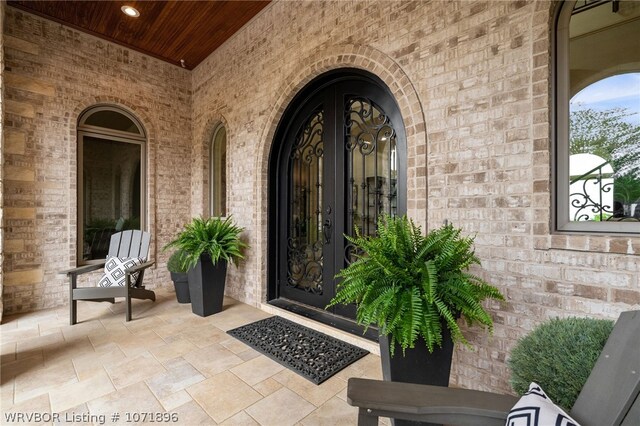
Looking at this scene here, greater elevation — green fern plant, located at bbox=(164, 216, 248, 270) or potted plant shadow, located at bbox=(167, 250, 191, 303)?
green fern plant, located at bbox=(164, 216, 248, 270)

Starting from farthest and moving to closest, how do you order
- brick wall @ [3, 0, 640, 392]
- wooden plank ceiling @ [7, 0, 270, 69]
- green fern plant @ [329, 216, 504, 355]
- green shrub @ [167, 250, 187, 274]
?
green shrub @ [167, 250, 187, 274], wooden plank ceiling @ [7, 0, 270, 69], brick wall @ [3, 0, 640, 392], green fern plant @ [329, 216, 504, 355]

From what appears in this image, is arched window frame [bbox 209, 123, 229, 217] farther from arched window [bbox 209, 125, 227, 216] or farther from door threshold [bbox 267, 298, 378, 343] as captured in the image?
door threshold [bbox 267, 298, 378, 343]

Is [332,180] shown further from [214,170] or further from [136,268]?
[214,170]

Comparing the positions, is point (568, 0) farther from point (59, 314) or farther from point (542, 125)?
point (59, 314)

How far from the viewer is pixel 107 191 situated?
4316 mm

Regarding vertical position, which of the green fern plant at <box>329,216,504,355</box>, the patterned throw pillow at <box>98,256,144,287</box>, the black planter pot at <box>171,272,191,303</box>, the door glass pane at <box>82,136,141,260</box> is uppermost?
the door glass pane at <box>82,136,141,260</box>

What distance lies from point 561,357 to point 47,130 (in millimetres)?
5376

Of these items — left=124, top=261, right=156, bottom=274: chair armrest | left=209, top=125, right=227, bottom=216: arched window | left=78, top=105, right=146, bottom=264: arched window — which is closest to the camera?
left=124, top=261, right=156, bottom=274: chair armrest

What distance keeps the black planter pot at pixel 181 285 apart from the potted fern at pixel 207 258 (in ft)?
1.21

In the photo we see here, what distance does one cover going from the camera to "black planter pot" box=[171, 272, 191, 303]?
12.4ft

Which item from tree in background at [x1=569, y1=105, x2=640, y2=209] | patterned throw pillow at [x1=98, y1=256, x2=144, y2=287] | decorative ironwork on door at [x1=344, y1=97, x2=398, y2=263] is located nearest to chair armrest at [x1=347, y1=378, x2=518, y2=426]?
tree in background at [x1=569, y1=105, x2=640, y2=209]

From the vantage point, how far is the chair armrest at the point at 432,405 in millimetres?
1005

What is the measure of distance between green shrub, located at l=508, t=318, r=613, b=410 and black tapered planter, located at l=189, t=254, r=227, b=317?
297cm

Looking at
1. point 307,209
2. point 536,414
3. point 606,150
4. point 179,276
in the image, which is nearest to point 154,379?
point 179,276
